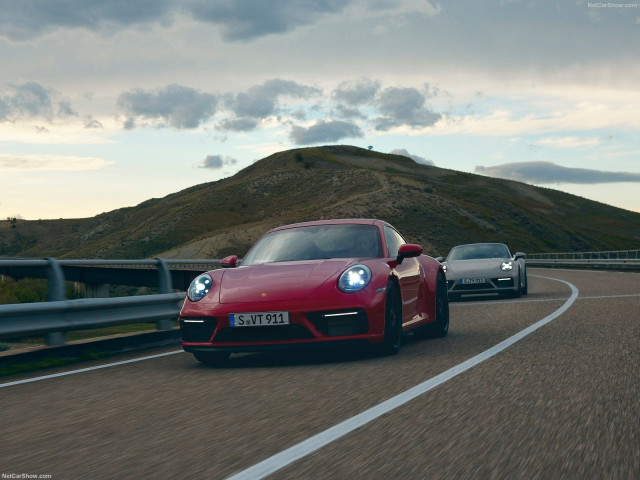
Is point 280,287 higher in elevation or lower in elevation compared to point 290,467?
higher

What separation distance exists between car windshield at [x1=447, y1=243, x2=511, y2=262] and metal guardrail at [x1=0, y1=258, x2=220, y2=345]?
10648mm

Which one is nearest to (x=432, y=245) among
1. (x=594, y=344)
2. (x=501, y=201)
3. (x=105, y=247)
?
(x=501, y=201)

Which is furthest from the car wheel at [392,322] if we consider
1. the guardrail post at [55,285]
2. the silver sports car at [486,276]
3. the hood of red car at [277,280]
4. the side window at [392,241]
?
the silver sports car at [486,276]

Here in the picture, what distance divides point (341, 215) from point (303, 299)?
102 metres

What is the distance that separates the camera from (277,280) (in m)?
7.96

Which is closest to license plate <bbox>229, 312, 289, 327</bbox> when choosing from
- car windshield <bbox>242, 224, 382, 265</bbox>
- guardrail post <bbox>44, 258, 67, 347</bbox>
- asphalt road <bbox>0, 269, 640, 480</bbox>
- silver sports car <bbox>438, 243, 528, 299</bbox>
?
asphalt road <bbox>0, 269, 640, 480</bbox>

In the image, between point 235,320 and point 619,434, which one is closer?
point 619,434

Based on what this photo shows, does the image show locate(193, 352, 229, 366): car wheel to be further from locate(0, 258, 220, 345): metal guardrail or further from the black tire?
the black tire

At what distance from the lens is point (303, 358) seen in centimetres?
841

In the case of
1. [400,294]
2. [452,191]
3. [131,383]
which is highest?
[452,191]

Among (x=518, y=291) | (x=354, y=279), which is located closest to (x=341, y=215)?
(x=518, y=291)

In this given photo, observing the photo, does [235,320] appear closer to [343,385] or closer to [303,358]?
[303,358]

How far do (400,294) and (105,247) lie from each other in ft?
457

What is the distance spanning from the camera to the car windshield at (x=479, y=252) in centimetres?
1983
